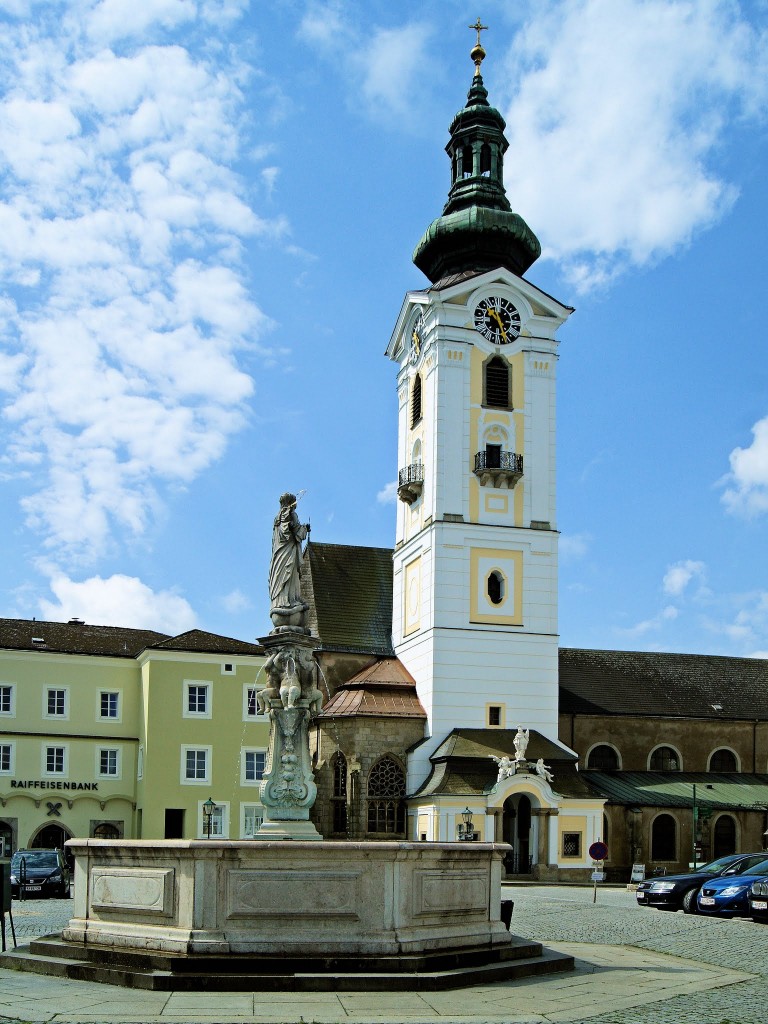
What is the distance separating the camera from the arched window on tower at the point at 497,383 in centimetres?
5156

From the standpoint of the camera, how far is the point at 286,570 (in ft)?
69.9

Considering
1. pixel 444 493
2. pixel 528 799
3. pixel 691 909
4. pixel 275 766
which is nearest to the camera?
pixel 275 766

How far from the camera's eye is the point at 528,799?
1822 inches

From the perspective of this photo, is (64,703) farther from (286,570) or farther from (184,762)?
(286,570)

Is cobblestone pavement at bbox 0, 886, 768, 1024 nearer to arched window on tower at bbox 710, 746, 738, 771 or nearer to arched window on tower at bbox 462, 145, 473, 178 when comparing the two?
arched window on tower at bbox 710, 746, 738, 771

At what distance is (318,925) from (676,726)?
41170mm

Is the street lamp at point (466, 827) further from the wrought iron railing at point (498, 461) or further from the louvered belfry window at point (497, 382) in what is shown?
the louvered belfry window at point (497, 382)

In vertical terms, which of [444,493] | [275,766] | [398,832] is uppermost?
[444,493]

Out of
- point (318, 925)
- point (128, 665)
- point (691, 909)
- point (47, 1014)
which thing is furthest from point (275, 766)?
point (128, 665)

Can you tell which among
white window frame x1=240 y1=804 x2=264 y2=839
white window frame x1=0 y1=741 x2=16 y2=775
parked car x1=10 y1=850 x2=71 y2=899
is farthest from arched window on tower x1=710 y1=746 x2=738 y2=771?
parked car x1=10 y1=850 x2=71 y2=899

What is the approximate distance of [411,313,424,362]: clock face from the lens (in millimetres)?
53281

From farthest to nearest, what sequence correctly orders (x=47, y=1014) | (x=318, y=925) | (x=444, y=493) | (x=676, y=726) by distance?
(x=676, y=726) < (x=444, y=493) < (x=318, y=925) < (x=47, y=1014)

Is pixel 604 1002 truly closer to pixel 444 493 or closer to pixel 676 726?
pixel 444 493

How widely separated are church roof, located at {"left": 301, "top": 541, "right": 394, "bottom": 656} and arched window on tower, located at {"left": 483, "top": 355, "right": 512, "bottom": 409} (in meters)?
9.43
